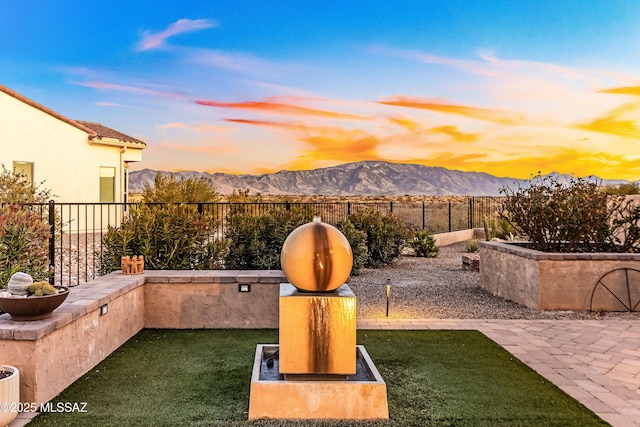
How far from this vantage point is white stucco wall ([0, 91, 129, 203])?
15680mm

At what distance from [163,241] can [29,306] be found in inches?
142

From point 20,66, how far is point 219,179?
6694cm

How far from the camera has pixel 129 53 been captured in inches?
639

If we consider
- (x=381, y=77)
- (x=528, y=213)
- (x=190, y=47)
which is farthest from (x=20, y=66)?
(x=528, y=213)

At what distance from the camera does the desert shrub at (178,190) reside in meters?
20.8

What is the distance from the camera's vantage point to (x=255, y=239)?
8.78 metres

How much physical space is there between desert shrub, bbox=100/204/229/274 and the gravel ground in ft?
9.50

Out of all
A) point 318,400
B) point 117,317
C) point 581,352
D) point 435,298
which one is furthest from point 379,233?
point 318,400

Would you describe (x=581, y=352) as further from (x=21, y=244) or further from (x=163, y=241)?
(x=21, y=244)

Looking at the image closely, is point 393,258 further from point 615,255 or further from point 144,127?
point 144,127

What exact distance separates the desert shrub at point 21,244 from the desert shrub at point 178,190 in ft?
48.7

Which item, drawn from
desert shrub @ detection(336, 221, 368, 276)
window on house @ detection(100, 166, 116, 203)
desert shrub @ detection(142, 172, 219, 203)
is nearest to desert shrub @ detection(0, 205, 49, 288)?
desert shrub @ detection(336, 221, 368, 276)

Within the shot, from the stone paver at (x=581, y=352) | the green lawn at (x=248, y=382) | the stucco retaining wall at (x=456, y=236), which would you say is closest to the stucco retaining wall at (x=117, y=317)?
the green lawn at (x=248, y=382)

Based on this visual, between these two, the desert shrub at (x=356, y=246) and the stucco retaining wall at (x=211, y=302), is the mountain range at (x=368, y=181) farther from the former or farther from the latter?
the stucco retaining wall at (x=211, y=302)
